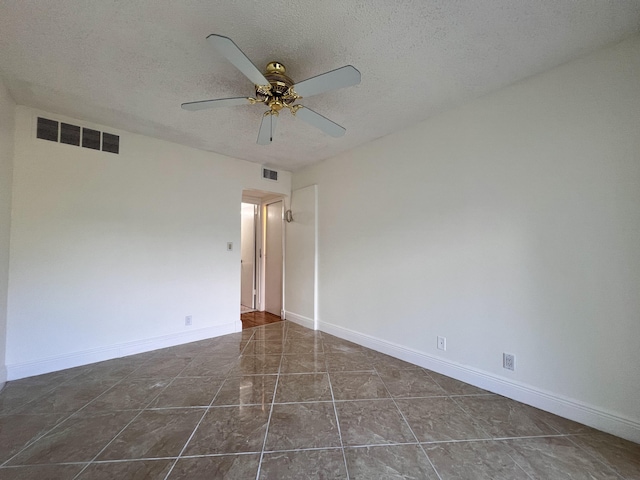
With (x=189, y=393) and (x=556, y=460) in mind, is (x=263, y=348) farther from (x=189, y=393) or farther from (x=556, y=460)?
(x=556, y=460)

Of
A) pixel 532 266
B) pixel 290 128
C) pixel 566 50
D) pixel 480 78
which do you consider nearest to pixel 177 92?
pixel 290 128

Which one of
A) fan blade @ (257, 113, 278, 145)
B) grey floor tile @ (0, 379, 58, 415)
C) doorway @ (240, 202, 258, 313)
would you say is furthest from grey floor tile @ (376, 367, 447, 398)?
doorway @ (240, 202, 258, 313)

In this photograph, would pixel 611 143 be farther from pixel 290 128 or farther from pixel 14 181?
pixel 14 181

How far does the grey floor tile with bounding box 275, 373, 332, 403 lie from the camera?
2012 millimetres

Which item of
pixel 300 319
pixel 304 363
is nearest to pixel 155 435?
pixel 304 363

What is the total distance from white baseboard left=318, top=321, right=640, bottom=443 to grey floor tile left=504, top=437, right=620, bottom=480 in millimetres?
290

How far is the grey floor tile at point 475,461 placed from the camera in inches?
51.8

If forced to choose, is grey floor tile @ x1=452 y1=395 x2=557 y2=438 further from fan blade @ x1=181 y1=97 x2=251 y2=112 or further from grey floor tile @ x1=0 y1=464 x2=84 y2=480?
fan blade @ x1=181 y1=97 x2=251 y2=112

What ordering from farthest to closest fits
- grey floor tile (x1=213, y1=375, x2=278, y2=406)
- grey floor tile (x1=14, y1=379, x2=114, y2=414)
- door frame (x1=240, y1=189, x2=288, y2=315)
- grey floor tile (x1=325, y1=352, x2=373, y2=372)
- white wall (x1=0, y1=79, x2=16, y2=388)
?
door frame (x1=240, y1=189, x2=288, y2=315), grey floor tile (x1=325, y1=352, x2=373, y2=372), white wall (x1=0, y1=79, x2=16, y2=388), grey floor tile (x1=213, y1=375, x2=278, y2=406), grey floor tile (x1=14, y1=379, x2=114, y2=414)

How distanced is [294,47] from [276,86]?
26cm

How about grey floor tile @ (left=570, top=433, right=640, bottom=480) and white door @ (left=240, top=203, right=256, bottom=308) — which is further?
white door @ (left=240, top=203, right=256, bottom=308)

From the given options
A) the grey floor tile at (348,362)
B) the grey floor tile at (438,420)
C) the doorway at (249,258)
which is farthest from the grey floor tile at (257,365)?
the doorway at (249,258)

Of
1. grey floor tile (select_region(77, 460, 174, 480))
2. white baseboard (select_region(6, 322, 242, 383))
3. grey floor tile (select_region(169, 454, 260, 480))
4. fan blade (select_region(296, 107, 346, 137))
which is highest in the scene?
fan blade (select_region(296, 107, 346, 137))

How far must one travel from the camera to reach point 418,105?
2.32 meters
